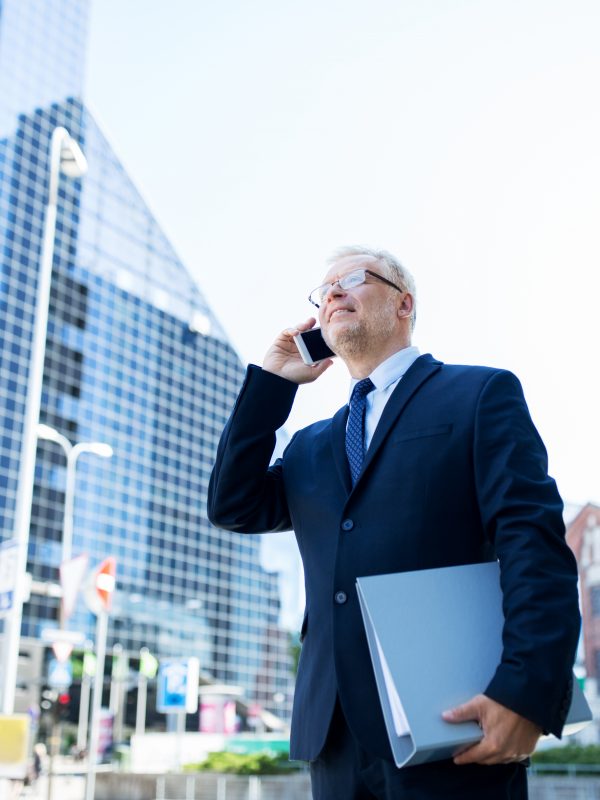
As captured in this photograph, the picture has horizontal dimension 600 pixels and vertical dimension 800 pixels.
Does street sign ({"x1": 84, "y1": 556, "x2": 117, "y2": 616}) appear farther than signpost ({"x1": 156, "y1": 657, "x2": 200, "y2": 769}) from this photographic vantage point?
No

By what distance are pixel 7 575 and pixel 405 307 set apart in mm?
→ 9172

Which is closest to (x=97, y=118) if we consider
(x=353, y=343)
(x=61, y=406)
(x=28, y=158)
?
(x=28, y=158)

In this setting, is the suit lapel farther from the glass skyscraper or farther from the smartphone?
the glass skyscraper

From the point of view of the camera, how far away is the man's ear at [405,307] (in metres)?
2.87

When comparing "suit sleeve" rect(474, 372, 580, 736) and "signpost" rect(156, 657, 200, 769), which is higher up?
"suit sleeve" rect(474, 372, 580, 736)

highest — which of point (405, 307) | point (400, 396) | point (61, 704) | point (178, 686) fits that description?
point (405, 307)

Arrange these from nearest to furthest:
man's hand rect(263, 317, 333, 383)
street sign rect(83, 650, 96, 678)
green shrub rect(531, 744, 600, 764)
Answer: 1. man's hand rect(263, 317, 333, 383)
2. green shrub rect(531, 744, 600, 764)
3. street sign rect(83, 650, 96, 678)

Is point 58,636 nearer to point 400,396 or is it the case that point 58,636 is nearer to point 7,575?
point 7,575

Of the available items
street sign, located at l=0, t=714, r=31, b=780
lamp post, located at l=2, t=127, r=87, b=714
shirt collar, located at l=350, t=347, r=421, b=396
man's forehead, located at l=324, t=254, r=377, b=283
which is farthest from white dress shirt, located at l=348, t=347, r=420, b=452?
lamp post, located at l=2, t=127, r=87, b=714

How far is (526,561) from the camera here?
2.03 metres

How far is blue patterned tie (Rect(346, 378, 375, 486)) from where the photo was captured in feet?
8.36

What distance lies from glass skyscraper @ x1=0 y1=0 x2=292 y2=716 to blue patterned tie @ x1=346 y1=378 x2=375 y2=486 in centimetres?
6984

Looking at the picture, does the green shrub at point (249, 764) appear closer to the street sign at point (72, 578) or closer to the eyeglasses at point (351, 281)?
the street sign at point (72, 578)

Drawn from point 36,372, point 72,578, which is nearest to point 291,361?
point 72,578
